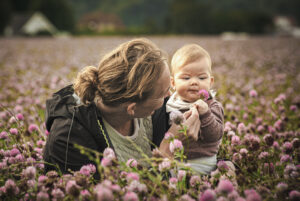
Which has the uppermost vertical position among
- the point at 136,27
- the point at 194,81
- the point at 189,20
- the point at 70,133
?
the point at 189,20

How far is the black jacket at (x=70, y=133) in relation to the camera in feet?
5.28

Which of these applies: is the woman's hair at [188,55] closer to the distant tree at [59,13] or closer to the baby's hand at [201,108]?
the baby's hand at [201,108]

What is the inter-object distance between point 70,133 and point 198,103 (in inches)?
29.9

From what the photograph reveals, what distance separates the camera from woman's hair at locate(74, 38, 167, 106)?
5.43ft

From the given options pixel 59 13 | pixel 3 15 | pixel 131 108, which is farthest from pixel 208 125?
pixel 59 13

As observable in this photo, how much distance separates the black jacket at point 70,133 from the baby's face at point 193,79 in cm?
62

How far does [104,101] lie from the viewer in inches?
68.6

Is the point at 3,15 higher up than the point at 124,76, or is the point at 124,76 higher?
the point at 3,15

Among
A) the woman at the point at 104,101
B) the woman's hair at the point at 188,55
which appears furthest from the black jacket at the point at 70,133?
the woman's hair at the point at 188,55

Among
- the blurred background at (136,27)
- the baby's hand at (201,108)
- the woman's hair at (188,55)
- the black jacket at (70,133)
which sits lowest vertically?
the black jacket at (70,133)

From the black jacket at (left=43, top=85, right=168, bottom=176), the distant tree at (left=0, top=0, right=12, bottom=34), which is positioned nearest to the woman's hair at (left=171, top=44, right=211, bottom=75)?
the black jacket at (left=43, top=85, right=168, bottom=176)

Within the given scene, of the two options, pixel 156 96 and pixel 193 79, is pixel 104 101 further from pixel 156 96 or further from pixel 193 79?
pixel 193 79


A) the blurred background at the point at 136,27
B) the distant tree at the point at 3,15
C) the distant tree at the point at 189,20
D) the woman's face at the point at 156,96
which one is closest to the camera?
the woman's face at the point at 156,96

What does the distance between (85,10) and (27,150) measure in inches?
4452
